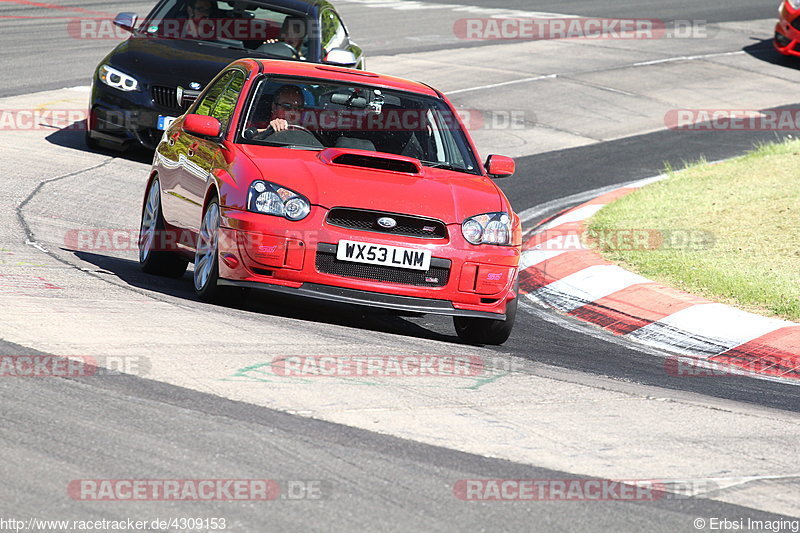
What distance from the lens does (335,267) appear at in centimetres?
758

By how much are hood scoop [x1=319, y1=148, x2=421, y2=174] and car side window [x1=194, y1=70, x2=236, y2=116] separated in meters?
1.34

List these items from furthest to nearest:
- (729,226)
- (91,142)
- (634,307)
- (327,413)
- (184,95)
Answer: (91,142) → (184,95) → (729,226) → (634,307) → (327,413)

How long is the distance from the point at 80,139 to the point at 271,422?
9827 millimetres

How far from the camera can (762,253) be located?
1078cm

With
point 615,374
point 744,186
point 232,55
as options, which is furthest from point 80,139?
point 615,374

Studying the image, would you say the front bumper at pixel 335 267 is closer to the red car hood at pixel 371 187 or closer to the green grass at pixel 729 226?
the red car hood at pixel 371 187

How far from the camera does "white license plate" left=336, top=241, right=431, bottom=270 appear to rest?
7.57 metres

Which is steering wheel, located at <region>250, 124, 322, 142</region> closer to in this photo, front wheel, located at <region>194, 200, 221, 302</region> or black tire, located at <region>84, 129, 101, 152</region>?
front wheel, located at <region>194, 200, 221, 302</region>

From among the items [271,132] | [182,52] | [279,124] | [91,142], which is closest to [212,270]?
[271,132]

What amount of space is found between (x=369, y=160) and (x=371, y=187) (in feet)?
1.30

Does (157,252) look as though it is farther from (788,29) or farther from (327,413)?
(788,29)

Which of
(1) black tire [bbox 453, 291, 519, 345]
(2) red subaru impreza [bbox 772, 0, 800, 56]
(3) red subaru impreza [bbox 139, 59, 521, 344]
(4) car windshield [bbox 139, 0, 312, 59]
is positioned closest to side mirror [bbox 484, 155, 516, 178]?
(3) red subaru impreza [bbox 139, 59, 521, 344]

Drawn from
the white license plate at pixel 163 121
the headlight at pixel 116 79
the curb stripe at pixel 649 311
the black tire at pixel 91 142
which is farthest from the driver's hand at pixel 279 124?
the black tire at pixel 91 142

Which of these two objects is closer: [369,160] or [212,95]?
[369,160]
